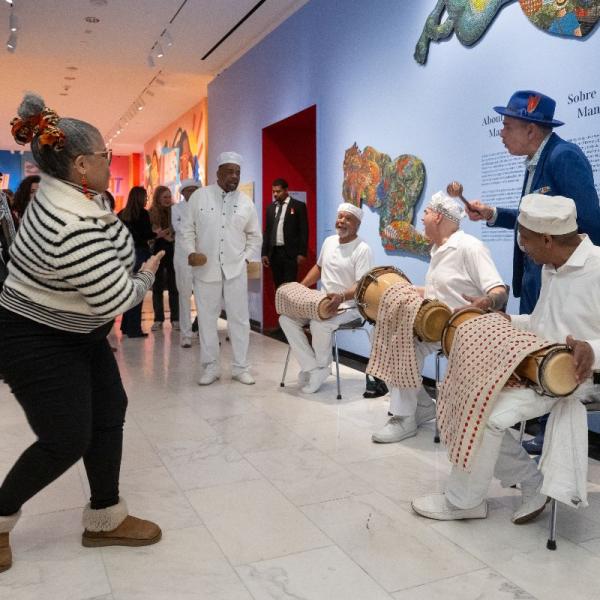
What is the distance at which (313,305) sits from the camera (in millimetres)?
4285

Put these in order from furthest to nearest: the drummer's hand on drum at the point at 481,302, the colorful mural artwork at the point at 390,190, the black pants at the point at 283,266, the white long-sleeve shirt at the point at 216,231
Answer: the black pants at the point at 283,266, the colorful mural artwork at the point at 390,190, the white long-sleeve shirt at the point at 216,231, the drummer's hand on drum at the point at 481,302

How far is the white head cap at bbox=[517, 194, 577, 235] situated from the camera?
2.32 metres

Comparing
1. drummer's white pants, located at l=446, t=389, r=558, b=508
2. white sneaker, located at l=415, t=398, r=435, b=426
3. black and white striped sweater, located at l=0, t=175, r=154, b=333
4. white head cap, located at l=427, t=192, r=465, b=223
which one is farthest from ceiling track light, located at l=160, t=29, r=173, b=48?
drummer's white pants, located at l=446, t=389, r=558, b=508

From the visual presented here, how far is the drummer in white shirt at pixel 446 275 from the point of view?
3410 millimetres

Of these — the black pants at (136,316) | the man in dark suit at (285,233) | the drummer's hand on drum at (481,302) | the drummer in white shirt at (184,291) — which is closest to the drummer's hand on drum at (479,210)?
the drummer's hand on drum at (481,302)

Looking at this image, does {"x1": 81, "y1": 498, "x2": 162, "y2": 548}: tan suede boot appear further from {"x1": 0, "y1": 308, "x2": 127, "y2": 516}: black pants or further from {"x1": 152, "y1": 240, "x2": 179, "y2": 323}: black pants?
{"x1": 152, "y1": 240, "x2": 179, "y2": 323}: black pants

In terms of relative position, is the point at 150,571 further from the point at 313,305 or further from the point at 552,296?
the point at 313,305

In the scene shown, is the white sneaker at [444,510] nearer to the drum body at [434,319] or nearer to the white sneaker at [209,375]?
the drum body at [434,319]

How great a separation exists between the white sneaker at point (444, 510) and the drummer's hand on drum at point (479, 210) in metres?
1.35

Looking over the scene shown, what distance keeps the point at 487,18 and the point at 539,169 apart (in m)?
1.58

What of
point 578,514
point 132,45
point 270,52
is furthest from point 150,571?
point 132,45

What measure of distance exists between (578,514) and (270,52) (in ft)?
20.5

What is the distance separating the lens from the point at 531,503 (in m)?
2.50

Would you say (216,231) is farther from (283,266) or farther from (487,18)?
(283,266)
